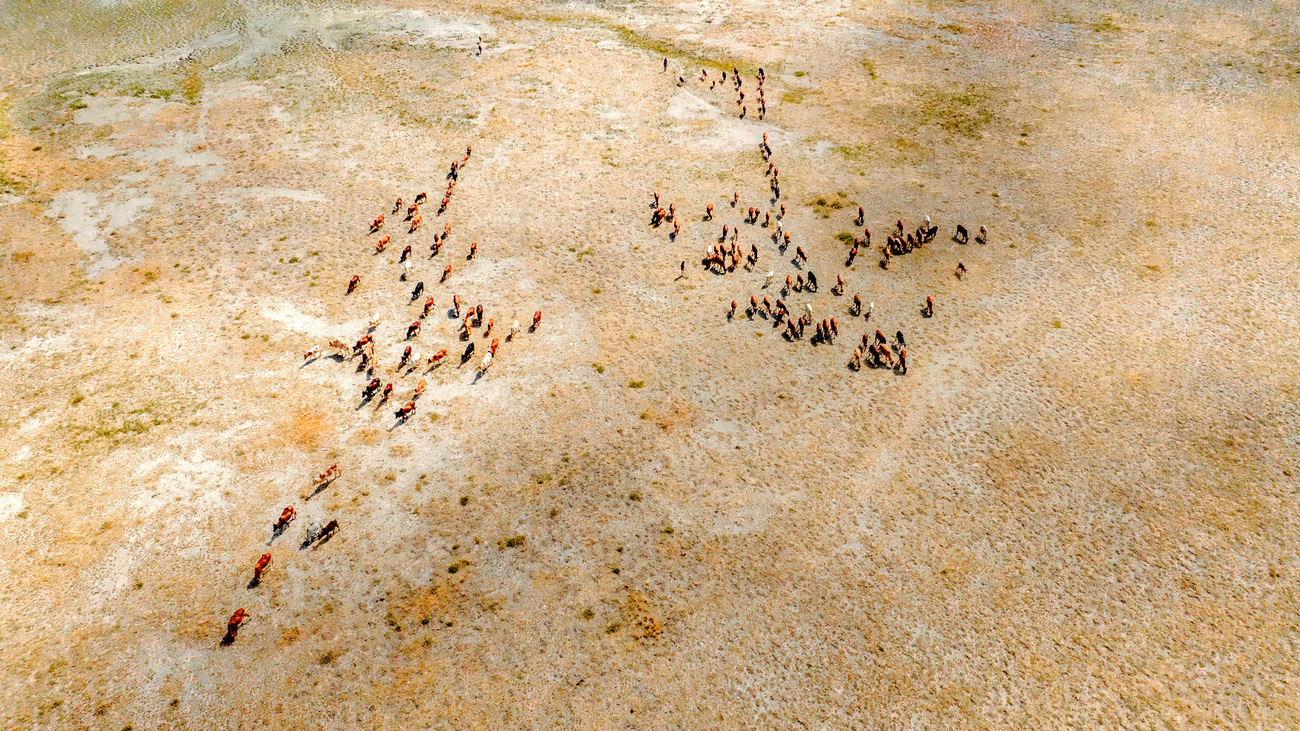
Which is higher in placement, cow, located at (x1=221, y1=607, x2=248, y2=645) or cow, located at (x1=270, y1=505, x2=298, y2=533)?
cow, located at (x1=270, y1=505, x2=298, y2=533)

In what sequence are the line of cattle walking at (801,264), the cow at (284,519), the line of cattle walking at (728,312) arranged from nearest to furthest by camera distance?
the cow at (284,519)
the line of cattle walking at (728,312)
the line of cattle walking at (801,264)

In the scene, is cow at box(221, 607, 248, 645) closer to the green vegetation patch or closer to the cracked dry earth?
the cracked dry earth

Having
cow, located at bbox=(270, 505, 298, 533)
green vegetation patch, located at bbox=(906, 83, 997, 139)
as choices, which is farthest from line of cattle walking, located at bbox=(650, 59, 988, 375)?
cow, located at bbox=(270, 505, 298, 533)

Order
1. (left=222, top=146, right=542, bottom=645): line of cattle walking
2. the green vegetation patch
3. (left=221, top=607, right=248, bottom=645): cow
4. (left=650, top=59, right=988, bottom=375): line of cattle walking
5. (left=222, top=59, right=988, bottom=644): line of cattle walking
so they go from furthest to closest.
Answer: the green vegetation patch → (left=650, top=59, right=988, bottom=375): line of cattle walking → (left=222, top=59, right=988, bottom=644): line of cattle walking → (left=222, top=146, right=542, bottom=645): line of cattle walking → (left=221, top=607, right=248, bottom=645): cow

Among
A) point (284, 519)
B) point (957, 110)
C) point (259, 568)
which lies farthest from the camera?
point (957, 110)

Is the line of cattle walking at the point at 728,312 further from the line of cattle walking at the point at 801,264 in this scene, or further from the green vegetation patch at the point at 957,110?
the green vegetation patch at the point at 957,110

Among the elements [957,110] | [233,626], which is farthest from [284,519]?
[957,110]

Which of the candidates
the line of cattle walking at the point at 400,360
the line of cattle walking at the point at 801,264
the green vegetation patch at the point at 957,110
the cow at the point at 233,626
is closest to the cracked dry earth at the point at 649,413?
the green vegetation patch at the point at 957,110

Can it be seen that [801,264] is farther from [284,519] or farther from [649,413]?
[284,519]
